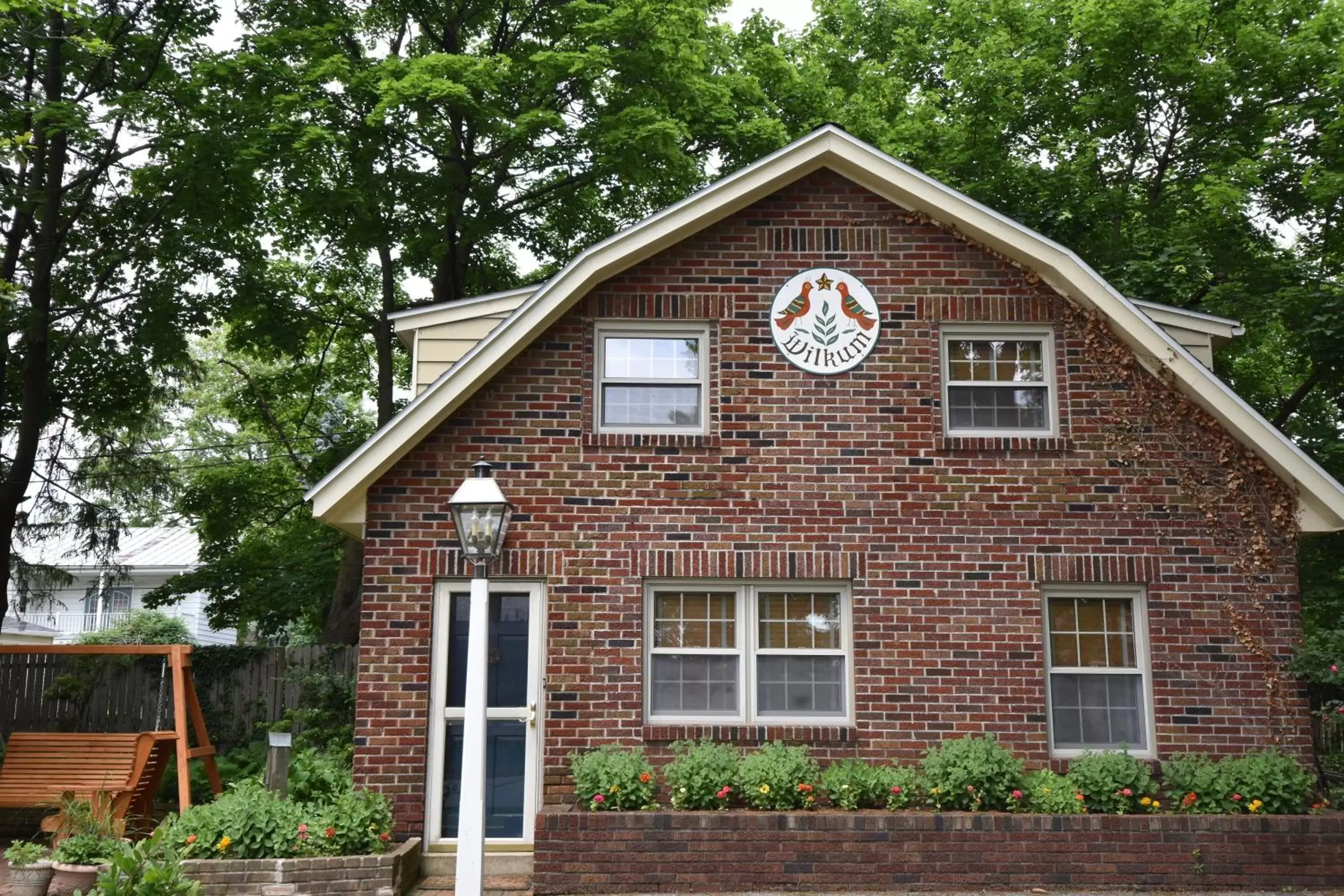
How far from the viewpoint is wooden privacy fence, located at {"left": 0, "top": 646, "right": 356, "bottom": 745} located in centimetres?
1388

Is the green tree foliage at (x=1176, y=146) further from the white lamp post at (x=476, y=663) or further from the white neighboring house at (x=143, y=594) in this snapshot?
the white neighboring house at (x=143, y=594)

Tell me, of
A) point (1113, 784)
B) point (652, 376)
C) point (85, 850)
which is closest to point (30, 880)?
point (85, 850)

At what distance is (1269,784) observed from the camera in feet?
30.8

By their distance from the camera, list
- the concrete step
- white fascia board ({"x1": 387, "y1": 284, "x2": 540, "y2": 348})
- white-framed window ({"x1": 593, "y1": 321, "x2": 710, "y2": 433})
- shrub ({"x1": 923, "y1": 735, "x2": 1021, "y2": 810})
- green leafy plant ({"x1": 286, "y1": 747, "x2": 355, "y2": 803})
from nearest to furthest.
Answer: the concrete step → shrub ({"x1": 923, "y1": 735, "x2": 1021, "y2": 810}) → green leafy plant ({"x1": 286, "y1": 747, "x2": 355, "y2": 803}) → white-framed window ({"x1": 593, "y1": 321, "x2": 710, "y2": 433}) → white fascia board ({"x1": 387, "y1": 284, "x2": 540, "y2": 348})

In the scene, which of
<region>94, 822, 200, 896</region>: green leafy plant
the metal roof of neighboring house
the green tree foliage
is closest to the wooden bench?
<region>94, 822, 200, 896</region>: green leafy plant

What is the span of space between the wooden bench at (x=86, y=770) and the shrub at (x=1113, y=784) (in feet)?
27.1

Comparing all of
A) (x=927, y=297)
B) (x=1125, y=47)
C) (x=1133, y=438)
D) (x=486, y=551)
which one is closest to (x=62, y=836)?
(x=486, y=551)

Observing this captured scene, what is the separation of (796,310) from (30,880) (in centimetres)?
780

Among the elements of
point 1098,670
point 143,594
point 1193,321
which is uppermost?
point 1193,321

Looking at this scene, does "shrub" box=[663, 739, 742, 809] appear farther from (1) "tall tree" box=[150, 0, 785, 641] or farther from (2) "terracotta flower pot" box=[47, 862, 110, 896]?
(1) "tall tree" box=[150, 0, 785, 641]

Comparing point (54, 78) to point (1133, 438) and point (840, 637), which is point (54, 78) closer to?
point (840, 637)

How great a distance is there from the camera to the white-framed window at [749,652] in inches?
399

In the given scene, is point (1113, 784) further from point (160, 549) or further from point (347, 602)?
point (160, 549)

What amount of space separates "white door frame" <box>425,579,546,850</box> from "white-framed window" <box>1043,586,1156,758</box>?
450 centimetres
